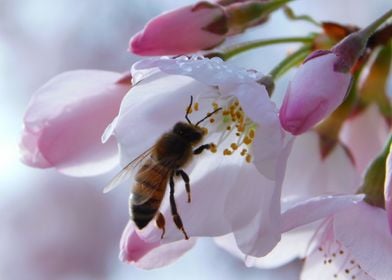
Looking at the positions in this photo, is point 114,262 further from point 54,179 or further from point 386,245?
point 386,245

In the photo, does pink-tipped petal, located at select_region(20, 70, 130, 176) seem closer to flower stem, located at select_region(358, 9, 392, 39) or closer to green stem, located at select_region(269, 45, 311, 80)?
green stem, located at select_region(269, 45, 311, 80)

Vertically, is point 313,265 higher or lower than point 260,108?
lower

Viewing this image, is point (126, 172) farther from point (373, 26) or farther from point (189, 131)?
point (373, 26)

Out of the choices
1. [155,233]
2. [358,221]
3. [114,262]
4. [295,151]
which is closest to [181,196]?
[155,233]

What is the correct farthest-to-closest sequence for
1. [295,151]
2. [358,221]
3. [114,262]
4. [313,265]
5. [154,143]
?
[114,262] → [295,151] → [313,265] → [154,143] → [358,221]

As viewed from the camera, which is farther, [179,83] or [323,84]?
[179,83]

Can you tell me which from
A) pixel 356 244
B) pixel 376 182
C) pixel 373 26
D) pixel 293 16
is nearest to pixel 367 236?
pixel 356 244

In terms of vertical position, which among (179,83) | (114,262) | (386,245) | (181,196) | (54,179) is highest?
(179,83)
